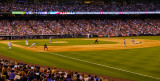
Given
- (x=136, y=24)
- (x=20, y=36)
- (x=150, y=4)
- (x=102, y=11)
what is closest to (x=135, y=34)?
(x=136, y=24)

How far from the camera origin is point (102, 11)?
87.6m

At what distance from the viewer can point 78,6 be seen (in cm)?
8894

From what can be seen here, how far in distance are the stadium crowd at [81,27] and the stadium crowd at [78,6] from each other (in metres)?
4.94

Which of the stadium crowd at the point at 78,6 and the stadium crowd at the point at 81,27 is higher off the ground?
the stadium crowd at the point at 78,6

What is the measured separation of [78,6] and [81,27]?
35.8 ft

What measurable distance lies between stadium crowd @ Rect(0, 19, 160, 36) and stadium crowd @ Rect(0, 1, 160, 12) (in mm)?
4936

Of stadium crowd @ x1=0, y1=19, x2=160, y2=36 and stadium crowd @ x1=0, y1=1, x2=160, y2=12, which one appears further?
stadium crowd @ x1=0, y1=1, x2=160, y2=12

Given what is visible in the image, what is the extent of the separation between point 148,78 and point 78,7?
7275 centimetres

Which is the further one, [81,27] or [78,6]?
[78,6]

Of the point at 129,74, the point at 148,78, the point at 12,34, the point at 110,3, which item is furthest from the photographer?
the point at 110,3

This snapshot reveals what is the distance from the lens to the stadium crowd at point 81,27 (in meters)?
73.8

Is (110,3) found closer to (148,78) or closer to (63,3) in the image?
(63,3)

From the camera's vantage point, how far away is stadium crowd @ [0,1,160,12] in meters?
79.6

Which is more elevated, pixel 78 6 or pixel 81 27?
pixel 78 6
